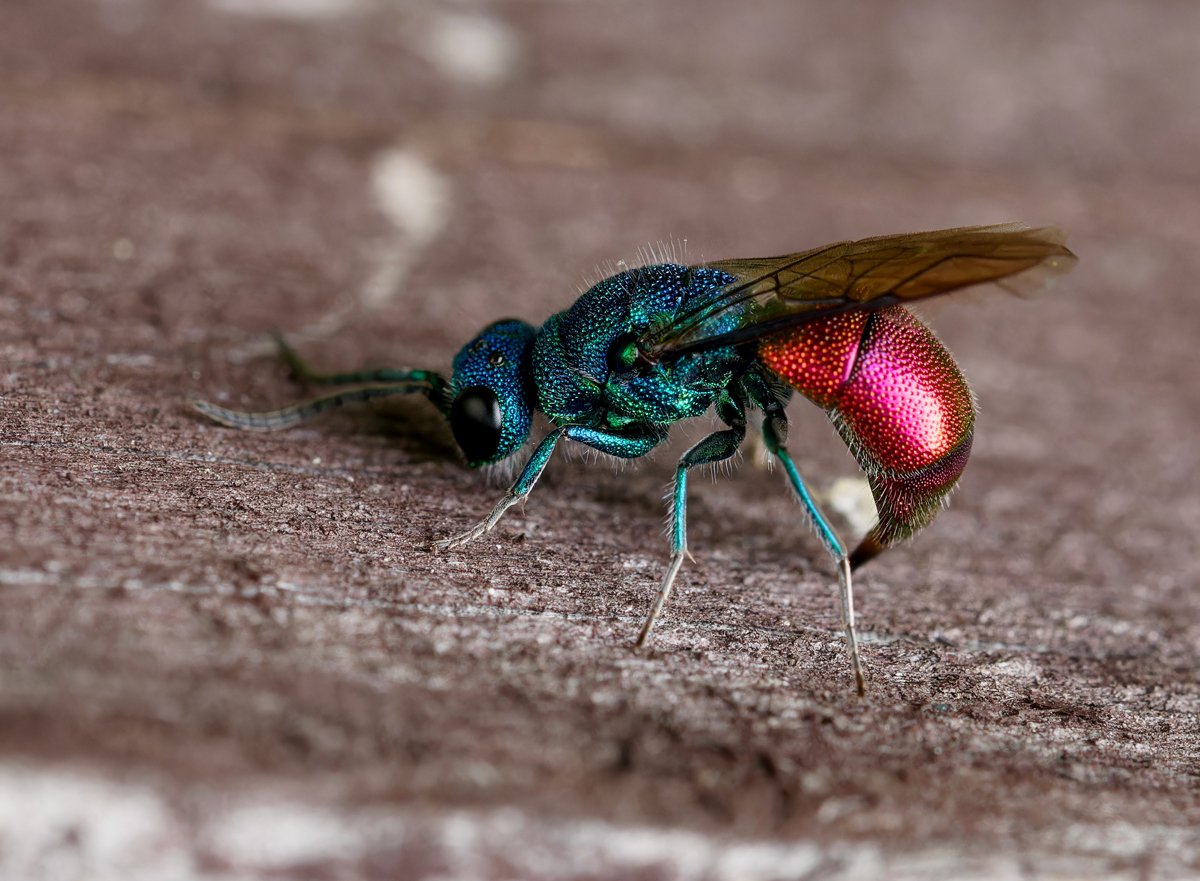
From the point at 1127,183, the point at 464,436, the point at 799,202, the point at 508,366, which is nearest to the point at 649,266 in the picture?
the point at 508,366

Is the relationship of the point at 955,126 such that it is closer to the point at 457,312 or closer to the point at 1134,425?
the point at 1134,425

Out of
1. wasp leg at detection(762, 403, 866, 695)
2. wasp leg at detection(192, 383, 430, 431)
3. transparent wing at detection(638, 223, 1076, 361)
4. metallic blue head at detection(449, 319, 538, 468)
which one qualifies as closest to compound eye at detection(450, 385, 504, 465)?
metallic blue head at detection(449, 319, 538, 468)

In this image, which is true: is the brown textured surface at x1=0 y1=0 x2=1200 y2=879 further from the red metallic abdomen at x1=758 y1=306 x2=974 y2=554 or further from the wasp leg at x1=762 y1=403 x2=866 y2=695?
the red metallic abdomen at x1=758 y1=306 x2=974 y2=554

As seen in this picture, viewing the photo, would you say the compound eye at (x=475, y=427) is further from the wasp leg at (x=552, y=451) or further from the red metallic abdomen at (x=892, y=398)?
the red metallic abdomen at (x=892, y=398)

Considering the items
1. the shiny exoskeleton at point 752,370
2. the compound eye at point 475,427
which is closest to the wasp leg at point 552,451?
the shiny exoskeleton at point 752,370

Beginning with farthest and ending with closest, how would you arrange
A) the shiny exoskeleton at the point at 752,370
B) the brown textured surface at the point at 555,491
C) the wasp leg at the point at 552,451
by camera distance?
the shiny exoskeleton at the point at 752,370 → the wasp leg at the point at 552,451 → the brown textured surface at the point at 555,491

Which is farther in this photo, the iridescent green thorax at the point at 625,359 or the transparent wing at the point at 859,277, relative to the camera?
the iridescent green thorax at the point at 625,359
